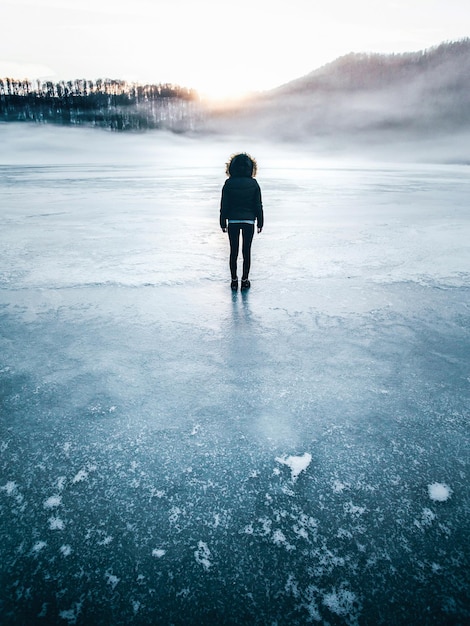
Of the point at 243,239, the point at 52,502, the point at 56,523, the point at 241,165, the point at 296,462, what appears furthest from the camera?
the point at 243,239

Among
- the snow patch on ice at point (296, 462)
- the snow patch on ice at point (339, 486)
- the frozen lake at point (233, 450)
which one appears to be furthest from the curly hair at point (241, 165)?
the snow patch on ice at point (339, 486)

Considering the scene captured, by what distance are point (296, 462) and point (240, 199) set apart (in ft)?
10.7

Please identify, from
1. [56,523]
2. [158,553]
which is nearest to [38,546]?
[56,523]

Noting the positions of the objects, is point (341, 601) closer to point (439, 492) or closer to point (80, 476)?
point (439, 492)

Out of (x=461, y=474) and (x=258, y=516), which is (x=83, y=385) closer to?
(x=258, y=516)

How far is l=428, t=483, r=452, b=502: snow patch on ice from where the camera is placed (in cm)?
193

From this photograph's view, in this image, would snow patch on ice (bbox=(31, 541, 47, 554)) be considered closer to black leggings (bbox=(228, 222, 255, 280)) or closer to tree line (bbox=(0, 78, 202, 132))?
black leggings (bbox=(228, 222, 255, 280))

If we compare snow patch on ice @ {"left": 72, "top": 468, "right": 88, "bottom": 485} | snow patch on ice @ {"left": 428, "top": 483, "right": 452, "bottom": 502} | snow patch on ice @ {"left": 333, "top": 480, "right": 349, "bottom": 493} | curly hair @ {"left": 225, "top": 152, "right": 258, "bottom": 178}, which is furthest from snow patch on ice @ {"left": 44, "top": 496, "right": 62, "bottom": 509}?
curly hair @ {"left": 225, "top": 152, "right": 258, "bottom": 178}

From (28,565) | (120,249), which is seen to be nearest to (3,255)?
(120,249)

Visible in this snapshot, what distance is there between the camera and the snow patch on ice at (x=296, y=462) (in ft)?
6.91

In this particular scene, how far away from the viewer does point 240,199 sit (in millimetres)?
4418

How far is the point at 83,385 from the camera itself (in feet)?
9.37

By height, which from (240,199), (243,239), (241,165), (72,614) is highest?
(241,165)

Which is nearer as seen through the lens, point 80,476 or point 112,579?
point 112,579
